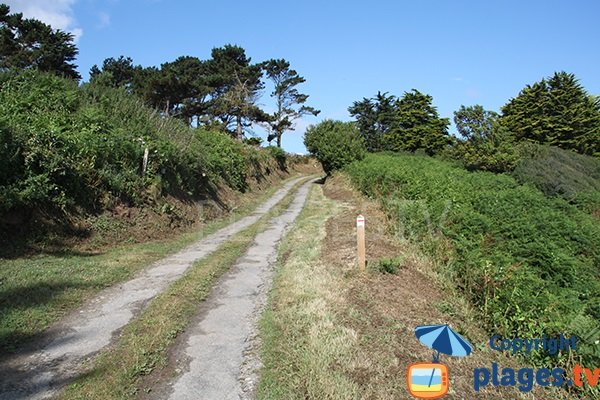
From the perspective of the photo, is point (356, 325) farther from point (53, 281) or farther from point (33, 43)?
point (33, 43)

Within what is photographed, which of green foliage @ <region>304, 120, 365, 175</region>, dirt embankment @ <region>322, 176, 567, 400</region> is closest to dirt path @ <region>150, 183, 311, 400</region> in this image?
dirt embankment @ <region>322, 176, 567, 400</region>

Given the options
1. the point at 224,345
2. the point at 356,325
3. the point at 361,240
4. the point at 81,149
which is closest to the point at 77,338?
the point at 224,345

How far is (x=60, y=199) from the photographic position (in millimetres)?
9641

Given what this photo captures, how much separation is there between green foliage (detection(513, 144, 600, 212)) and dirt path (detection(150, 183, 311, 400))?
75.6 ft

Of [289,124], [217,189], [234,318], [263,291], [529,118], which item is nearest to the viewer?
[234,318]

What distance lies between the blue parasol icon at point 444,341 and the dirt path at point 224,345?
82.8 inches

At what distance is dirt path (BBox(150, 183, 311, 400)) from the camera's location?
406 centimetres

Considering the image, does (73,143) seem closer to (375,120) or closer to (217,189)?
(217,189)

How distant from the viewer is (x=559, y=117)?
44.0 m

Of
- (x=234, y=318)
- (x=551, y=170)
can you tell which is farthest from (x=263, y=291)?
(x=551, y=170)

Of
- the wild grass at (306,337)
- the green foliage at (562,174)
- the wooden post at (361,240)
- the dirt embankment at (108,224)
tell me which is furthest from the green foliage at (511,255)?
the green foliage at (562,174)

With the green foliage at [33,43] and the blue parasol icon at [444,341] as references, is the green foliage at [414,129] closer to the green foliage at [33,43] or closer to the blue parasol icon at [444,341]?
the green foliage at [33,43]

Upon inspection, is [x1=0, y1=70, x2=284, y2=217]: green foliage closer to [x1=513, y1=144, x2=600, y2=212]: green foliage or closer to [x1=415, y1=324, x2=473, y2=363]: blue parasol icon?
[x1=415, y1=324, x2=473, y2=363]: blue parasol icon

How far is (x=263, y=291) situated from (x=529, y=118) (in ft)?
158
